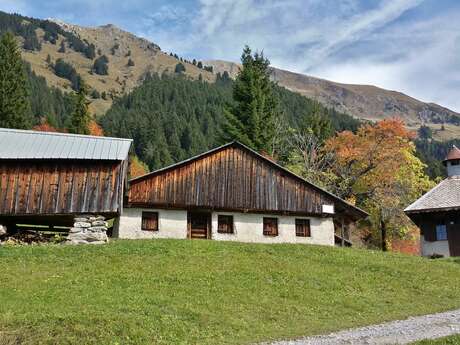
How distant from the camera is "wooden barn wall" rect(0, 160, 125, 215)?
27.2m

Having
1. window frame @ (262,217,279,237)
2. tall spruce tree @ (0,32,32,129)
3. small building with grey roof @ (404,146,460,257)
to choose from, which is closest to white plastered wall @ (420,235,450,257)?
small building with grey roof @ (404,146,460,257)

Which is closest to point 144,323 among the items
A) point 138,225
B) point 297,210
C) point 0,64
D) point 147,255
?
point 147,255

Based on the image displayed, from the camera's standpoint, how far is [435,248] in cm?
3778

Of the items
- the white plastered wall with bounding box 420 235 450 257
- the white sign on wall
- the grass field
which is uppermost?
the white sign on wall

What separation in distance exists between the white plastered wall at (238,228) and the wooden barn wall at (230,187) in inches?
28.9

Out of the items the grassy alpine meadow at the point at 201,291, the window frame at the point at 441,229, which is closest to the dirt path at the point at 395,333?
the grassy alpine meadow at the point at 201,291

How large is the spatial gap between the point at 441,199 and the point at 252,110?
81.4ft

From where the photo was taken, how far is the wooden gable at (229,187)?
33.8 m

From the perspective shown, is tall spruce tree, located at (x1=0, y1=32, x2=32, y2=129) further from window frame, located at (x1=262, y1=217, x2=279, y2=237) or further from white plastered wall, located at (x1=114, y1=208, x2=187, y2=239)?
window frame, located at (x1=262, y1=217, x2=279, y2=237)

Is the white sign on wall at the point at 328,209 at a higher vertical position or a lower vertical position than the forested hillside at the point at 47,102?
lower

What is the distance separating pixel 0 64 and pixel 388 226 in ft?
165

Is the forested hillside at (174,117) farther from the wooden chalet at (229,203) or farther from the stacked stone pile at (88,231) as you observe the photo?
the stacked stone pile at (88,231)

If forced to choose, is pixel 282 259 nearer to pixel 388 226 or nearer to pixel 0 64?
pixel 388 226

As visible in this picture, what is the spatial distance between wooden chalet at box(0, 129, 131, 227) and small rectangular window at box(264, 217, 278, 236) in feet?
36.8
